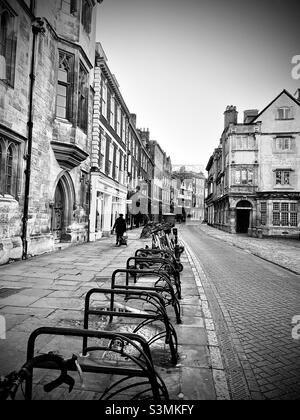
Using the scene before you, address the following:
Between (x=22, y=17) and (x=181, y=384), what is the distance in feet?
39.8

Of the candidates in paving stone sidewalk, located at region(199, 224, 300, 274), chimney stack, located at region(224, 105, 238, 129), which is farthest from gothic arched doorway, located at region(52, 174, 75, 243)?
chimney stack, located at region(224, 105, 238, 129)

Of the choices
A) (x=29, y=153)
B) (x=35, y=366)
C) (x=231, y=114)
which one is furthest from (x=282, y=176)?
(x=35, y=366)

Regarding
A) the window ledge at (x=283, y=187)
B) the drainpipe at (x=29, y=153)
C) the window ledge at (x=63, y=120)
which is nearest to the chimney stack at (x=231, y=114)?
the window ledge at (x=283, y=187)

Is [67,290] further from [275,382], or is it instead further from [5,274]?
[275,382]

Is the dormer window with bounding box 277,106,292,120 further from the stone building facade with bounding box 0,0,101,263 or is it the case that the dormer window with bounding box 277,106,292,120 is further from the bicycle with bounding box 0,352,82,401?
the bicycle with bounding box 0,352,82,401

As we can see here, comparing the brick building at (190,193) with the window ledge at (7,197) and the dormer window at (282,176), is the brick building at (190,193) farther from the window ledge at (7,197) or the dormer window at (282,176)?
the window ledge at (7,197)

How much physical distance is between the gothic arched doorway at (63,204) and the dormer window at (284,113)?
1111 inches

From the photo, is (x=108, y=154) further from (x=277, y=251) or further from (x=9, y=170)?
(x=277, y=251)

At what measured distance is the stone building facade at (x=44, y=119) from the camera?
8.99 meters

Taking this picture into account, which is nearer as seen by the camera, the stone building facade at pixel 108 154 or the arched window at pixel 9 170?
the arched window at pixel 9 170

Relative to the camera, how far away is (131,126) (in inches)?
1174

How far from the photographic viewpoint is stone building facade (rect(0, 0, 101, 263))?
29.5ft

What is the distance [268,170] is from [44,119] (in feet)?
90.8

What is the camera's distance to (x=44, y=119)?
11000 millimetres
